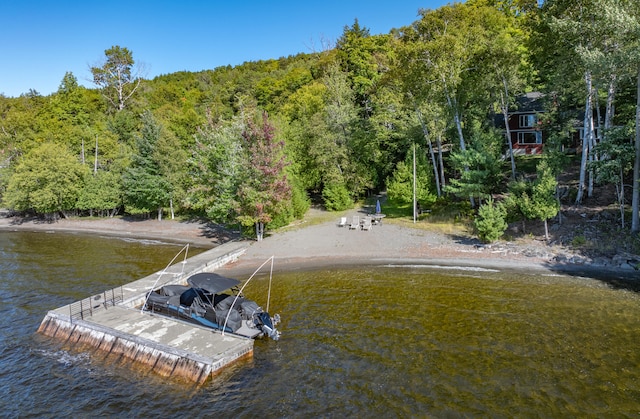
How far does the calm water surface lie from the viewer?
38.2 feet

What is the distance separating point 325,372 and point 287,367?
1.42 metres

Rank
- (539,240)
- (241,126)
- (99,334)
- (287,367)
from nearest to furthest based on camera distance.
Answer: (287,367) → (99,334) → (539,240) → (241,126)

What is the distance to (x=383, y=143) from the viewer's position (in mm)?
46344

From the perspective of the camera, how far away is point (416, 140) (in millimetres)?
39094

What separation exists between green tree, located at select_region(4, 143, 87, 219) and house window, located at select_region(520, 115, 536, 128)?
5418 centimetres

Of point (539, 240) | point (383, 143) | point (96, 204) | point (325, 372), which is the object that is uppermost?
point (383, 143)

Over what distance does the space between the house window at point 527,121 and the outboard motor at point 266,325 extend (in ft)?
140

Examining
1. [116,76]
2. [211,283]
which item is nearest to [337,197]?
[211,283]

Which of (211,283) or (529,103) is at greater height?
(529,103)

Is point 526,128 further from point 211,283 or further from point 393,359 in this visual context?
point 211,283

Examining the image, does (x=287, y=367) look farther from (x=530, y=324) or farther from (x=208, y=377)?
(x=530, y=324)

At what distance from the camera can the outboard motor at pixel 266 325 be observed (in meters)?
15.7

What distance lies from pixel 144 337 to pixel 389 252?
1749cm

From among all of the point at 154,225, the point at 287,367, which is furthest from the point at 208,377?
the point at 154,225
